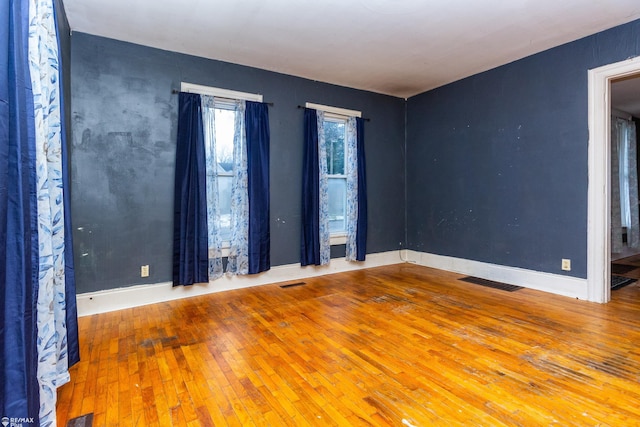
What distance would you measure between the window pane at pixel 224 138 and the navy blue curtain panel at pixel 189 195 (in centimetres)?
24

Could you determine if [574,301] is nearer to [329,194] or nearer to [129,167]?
[329,194]

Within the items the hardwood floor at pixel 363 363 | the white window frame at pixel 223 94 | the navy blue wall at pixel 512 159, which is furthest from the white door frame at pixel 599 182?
the white window frame at pixel 223 94

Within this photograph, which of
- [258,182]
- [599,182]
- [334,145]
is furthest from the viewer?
[334,145]

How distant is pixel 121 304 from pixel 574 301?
175 inches

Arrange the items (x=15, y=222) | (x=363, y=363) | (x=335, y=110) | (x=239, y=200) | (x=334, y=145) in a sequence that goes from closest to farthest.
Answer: (x=15, y=222), (x=363, y=363), (x=239, y=200), (x=335, y=110), (x=334, y=145)

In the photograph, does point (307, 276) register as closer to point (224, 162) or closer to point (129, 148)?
point (224, 162)

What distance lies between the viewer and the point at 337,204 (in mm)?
4773

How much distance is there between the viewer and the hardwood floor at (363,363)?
64.0 inches

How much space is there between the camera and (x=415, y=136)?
5152mm

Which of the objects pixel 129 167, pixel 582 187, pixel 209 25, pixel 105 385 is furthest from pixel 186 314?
pixel 582 187

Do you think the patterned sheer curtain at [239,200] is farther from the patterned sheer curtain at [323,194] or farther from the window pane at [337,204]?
the window pane at [337,204]

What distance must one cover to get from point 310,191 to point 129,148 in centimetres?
208

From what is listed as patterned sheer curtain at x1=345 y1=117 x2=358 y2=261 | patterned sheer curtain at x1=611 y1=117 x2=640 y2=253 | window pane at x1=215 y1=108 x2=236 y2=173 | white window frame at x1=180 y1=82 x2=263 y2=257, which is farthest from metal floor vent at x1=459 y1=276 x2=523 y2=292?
patterned sheer curtain at x1=611 y1=117 x2=640 y2=253

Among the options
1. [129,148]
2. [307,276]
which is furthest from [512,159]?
[129,148]
